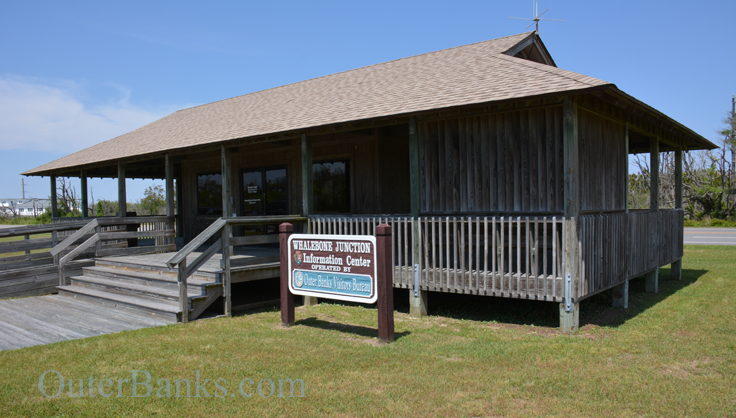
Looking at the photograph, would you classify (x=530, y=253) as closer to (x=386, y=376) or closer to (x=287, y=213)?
(x=386, y=376)

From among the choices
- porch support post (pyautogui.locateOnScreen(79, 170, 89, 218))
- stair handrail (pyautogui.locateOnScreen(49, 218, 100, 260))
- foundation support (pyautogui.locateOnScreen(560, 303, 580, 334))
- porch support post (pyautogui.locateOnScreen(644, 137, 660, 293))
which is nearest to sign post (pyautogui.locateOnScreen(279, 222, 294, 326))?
foundation support (pyautogui.locateOnScreen(560, 303, 580, 334))

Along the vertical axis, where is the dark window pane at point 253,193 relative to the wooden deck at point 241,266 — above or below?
above

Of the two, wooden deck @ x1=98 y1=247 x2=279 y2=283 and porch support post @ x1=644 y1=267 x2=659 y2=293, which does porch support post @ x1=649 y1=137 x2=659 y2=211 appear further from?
wooden deck @ x1=98 y1=247 x2=279 y2=283

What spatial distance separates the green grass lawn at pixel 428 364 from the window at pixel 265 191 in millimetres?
4887

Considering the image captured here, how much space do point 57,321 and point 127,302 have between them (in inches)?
43.3

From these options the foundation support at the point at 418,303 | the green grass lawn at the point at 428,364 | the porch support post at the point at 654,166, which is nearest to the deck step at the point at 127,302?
the green grass lawn at the point at 428,364

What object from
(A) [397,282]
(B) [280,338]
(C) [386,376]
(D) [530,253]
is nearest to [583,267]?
(D) [530,253]

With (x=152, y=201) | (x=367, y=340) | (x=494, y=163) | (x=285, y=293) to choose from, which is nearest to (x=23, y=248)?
(x=285, y=293)

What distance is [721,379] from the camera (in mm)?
5293

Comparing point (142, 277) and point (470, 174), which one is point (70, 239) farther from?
point (470, 174)

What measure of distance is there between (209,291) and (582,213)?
234 inches

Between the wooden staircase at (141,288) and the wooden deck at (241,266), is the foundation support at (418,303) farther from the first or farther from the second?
the wooden staircase at (141,288)

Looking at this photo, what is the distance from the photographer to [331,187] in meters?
12.7

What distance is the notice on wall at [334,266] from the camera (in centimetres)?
699
